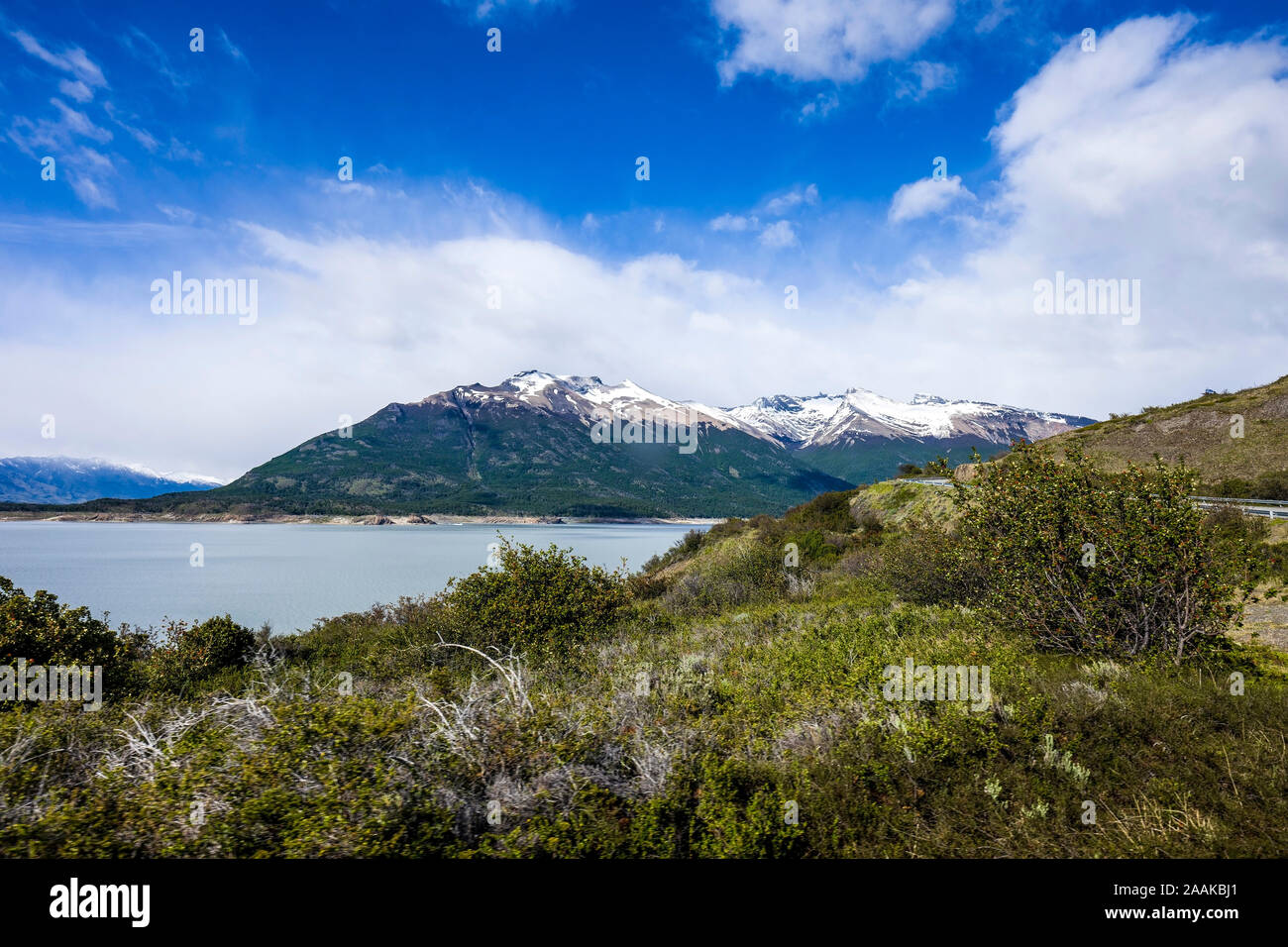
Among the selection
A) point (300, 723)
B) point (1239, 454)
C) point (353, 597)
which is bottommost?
point (353, 597)

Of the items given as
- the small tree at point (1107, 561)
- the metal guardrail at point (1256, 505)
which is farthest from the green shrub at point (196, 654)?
the metal guardrail at point (1256, 505)

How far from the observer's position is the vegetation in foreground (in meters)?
4.20

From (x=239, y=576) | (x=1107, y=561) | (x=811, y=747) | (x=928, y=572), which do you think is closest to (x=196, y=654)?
(x=811, y=747)

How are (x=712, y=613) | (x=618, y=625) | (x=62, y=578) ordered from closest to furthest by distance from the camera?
(x=618, y=625) < (x=712, y=613) < (x=62, y=578)

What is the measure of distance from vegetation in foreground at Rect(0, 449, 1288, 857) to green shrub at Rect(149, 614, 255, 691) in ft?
8.87

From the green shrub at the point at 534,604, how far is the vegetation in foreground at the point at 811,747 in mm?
3796

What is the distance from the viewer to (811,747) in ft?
19.7

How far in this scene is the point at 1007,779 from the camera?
518 cm

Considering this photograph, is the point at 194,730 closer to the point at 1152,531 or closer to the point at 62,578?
the point at 1152,531

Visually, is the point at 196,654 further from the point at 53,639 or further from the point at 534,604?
the point at 534,604

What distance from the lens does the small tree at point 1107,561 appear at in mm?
7707
